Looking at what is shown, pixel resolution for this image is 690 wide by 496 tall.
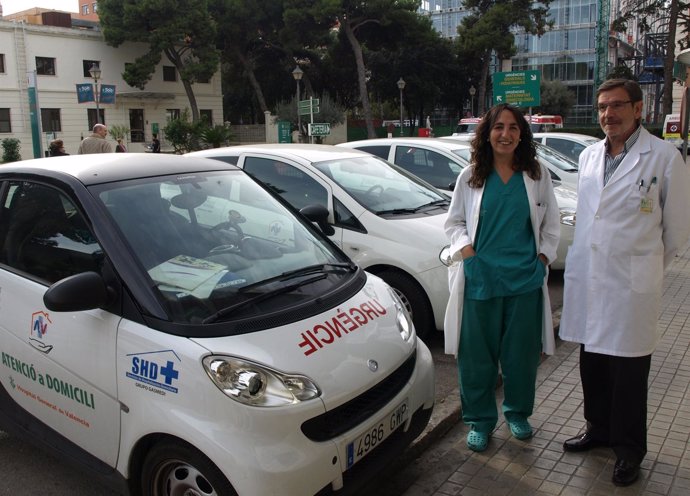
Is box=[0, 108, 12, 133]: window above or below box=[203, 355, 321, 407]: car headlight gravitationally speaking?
above

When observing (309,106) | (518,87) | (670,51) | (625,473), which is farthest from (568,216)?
(670,51)

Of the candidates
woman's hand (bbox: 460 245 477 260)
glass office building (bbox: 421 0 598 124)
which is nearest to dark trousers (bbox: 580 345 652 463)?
woman's hand (bbox: 460 245 477 260)

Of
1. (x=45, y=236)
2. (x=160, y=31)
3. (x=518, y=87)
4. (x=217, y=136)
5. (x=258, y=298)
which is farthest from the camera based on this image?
(x=160, y=31)

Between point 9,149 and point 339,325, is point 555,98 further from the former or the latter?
point 339,325

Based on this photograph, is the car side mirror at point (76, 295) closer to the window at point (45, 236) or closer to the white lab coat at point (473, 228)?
the window at point (45, 236)

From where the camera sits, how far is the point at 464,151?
8.40 meters

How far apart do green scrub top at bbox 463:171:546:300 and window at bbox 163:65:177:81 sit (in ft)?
161

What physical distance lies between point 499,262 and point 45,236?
91.5 inches

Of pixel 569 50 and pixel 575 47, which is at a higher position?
pixel 575 47

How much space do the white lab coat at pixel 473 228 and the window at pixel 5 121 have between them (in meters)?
43.5

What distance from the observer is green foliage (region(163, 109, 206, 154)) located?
2797 centimetres

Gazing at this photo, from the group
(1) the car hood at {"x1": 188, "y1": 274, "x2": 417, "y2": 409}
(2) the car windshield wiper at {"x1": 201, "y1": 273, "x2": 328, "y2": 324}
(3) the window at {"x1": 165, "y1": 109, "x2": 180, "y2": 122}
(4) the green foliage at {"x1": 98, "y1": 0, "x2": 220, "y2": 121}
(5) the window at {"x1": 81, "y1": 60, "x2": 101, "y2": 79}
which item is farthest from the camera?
(3) the window at {"x1": 165, "y1": 109, "x2": 180, "y2": 122}

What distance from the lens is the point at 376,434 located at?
2.72 m

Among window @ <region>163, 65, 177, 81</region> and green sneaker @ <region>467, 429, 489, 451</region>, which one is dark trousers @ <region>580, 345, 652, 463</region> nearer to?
green sneaker @ <region>467, 429, 489, 451</region>
